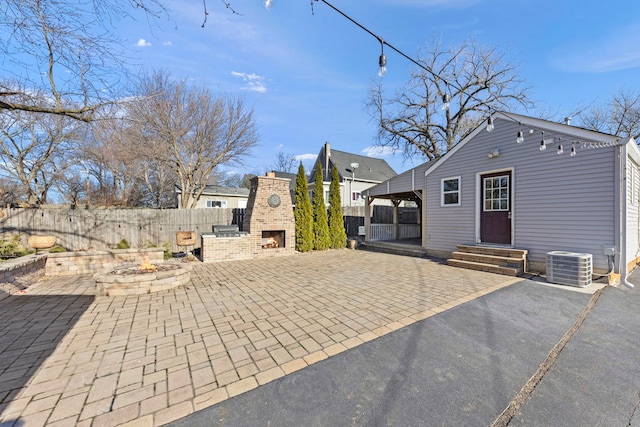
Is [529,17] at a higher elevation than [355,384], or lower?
higher

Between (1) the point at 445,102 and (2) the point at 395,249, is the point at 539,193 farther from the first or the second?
(2) the point at 395,249

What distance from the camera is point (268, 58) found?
6816mm

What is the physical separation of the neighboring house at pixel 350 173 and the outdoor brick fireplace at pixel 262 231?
9951mm

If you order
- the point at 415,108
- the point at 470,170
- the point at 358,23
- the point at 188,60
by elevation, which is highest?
the point at 415,108

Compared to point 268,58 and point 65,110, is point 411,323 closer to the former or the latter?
point 65,110

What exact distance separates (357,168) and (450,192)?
1366cm

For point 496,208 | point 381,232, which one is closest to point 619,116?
point 496,208

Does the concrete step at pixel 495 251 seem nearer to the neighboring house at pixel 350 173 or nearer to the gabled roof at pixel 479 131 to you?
the gabled roof at pixel 479 131

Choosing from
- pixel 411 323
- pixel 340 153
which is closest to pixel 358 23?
pixel 411 323

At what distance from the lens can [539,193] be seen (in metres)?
6.08

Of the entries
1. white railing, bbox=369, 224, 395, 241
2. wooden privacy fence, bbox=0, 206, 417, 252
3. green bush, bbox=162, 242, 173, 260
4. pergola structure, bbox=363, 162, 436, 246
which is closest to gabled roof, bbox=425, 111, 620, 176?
pergola structure, bbox=363, 162, 436, 246

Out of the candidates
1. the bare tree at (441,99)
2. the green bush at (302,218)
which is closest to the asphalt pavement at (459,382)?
the green bush at (302,218)

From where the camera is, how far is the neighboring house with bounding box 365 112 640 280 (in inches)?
201

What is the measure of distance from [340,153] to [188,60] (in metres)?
17.3
